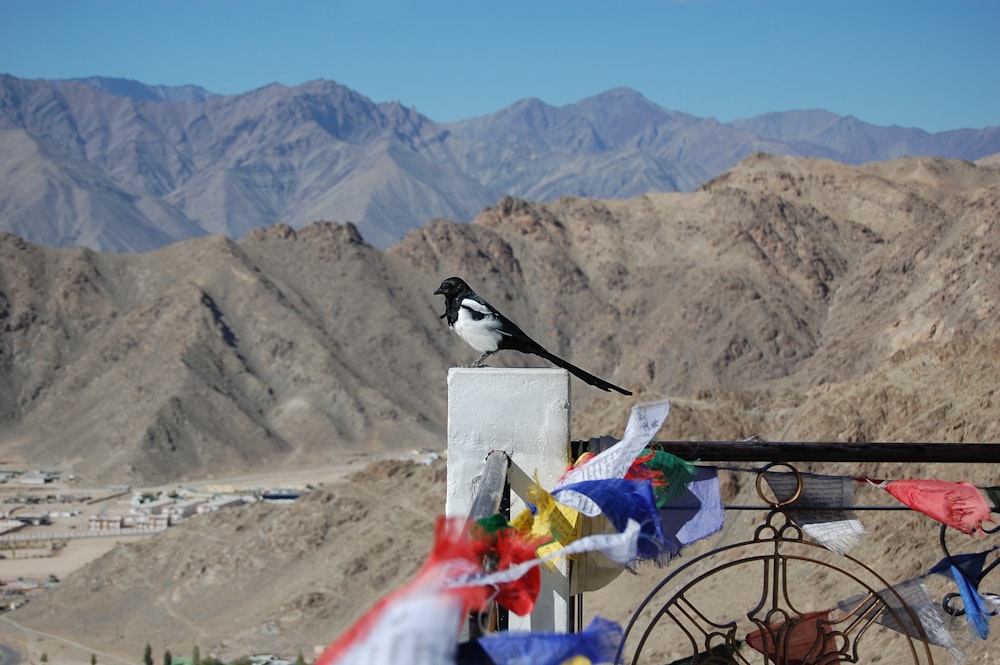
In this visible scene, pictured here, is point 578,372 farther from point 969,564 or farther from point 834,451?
point 969,564

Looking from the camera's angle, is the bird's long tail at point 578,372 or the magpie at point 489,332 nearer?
the bird's long tail at point 578,372

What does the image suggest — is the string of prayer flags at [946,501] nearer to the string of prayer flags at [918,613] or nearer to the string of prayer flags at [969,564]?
the string of prayer flags at [969,564]

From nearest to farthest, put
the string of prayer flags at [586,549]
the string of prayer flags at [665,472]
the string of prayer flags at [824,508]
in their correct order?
the string of prayer flags at [586,549] → the string of prayer flags at [665,472] → the string of prayer flags at [824,508]

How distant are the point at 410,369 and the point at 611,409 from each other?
37366 millimetres

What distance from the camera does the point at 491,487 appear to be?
3.04 metres

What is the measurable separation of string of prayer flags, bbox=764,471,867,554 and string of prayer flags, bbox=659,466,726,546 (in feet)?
0.67

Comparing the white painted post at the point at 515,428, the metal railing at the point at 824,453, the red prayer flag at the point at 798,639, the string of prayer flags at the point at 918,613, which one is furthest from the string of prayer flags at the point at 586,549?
the string of prayer flags at the point at 918,613

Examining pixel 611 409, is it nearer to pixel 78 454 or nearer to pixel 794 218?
pixel 78 454

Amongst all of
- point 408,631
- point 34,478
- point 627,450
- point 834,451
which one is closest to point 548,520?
point 627,450

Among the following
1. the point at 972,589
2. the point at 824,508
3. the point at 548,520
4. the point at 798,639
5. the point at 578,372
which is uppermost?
the point at 578,372

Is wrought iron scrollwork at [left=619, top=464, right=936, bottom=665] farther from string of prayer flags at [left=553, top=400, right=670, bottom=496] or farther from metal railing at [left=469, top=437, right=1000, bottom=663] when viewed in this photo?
string of prayer flags at [left=553, top=400, right=670, bottom=496]

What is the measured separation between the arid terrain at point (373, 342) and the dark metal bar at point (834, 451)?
75.4 ft

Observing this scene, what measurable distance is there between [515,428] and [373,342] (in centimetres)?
6341

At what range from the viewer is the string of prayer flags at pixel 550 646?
83.3 inches
